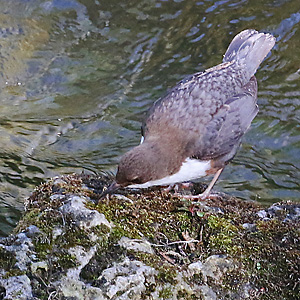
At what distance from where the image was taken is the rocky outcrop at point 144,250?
8.00 ft

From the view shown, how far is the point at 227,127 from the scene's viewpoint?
4.26m

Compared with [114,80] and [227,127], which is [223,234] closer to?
[227,127]

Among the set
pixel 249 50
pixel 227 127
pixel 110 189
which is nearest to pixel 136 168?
pixel 110 189

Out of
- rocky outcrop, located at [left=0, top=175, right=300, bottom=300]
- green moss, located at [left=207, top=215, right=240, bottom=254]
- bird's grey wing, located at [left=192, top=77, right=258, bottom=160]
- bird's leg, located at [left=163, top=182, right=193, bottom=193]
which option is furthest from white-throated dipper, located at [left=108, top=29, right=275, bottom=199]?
green moss, located at [left=207, top=215, right=240, bottom=254]

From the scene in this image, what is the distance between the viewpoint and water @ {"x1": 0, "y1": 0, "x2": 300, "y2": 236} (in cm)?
584

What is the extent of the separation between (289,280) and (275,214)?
2.32ft

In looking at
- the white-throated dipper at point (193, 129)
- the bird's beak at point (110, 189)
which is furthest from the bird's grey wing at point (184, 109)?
the bird's beak at point (110, 189)

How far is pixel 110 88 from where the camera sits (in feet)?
23.5

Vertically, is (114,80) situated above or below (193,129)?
below

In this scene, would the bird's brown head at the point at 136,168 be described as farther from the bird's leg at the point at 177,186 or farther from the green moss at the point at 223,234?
the green moss at the point at 223,234

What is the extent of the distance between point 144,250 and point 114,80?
4.88 metres

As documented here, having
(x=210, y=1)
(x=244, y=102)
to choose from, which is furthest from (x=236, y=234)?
(x=210, y=1)

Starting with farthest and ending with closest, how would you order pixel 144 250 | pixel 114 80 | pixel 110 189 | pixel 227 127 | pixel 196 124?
pixel 114 80 → pixel 227 127 → pixel 196 124 → pixel 110 189 → pixel 144 250

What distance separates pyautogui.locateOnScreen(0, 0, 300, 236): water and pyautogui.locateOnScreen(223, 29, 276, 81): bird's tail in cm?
159
